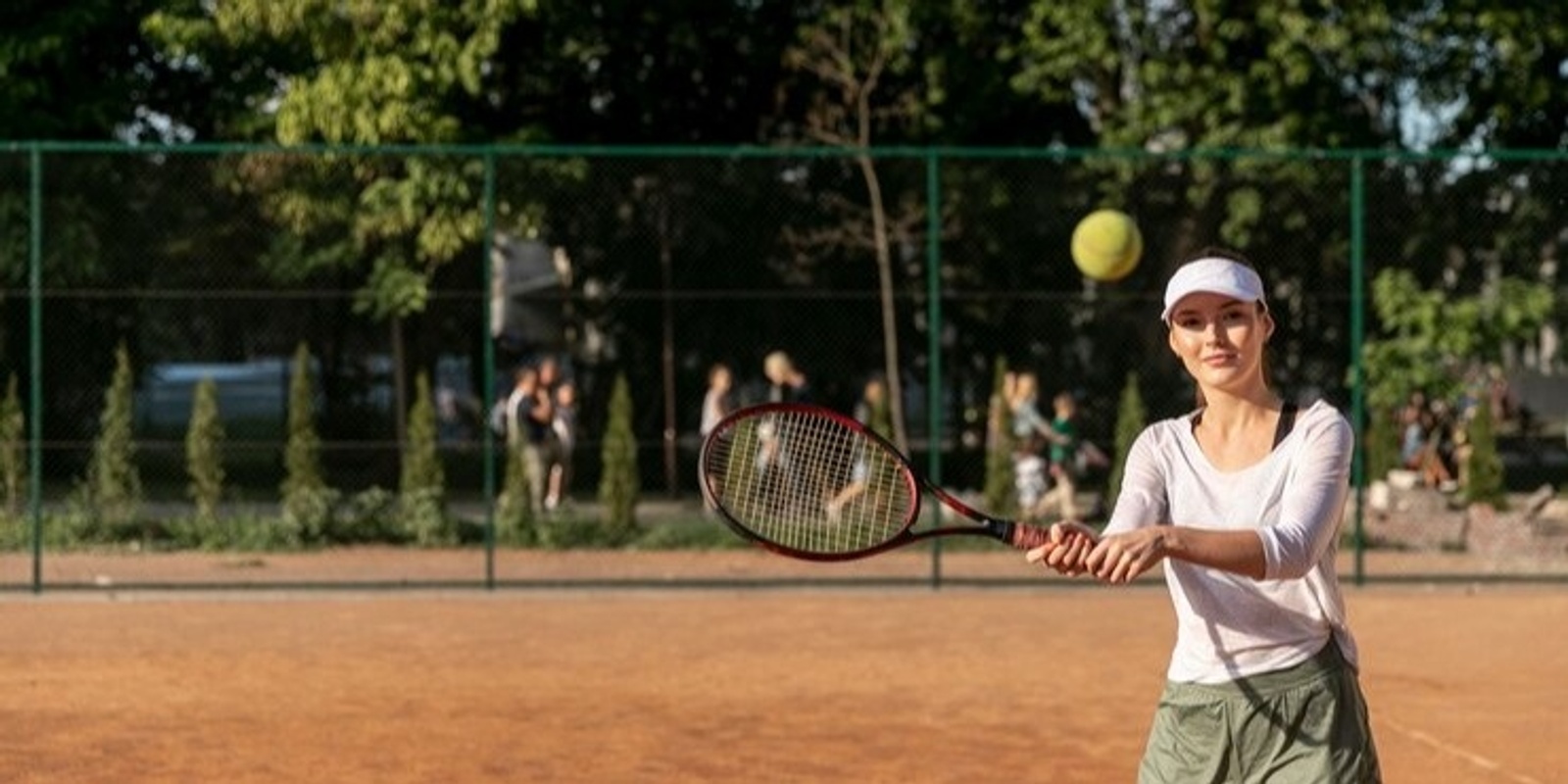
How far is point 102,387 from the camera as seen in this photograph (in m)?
17.3

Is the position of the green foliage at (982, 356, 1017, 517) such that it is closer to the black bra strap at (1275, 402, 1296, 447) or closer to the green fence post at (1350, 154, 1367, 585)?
the green fence post at (1350, 154, 1367, 585)

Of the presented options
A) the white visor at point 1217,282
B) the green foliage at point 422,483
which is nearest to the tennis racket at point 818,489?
the white visor at point 1217,282

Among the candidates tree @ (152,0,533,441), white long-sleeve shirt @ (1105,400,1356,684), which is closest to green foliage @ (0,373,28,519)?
tree @ (152,0,533,441)

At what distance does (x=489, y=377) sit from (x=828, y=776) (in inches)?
273

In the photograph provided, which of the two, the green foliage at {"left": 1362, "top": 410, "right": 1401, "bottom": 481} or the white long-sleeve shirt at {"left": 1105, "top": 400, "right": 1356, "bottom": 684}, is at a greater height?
the white long-sleeve shirt at {"left": 1105, "top": 400, "right": 1356, "bottom": 684}

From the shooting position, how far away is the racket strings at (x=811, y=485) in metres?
4.85

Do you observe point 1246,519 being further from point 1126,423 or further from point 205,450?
point 1126,423

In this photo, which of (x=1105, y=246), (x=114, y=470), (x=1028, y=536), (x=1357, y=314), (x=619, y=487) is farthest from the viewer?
(x=619, y=487)

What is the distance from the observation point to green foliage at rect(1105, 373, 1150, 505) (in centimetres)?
1831

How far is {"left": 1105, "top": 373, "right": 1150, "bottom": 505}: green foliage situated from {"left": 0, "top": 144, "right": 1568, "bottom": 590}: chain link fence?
144 mm

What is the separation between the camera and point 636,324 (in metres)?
18.6

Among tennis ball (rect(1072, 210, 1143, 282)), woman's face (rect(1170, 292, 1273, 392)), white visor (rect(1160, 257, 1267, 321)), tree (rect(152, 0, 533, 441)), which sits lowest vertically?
woman's face (rect(1170, 292, 1273, 392))

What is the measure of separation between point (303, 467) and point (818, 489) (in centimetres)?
1174

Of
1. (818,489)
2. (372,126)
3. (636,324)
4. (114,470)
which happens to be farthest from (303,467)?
(818,489)
